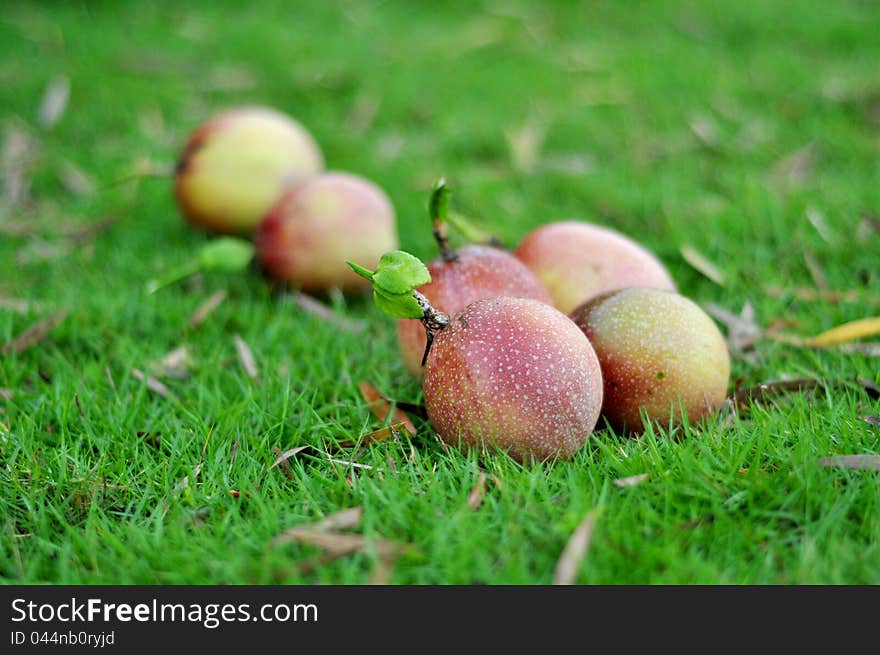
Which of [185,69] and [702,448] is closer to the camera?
[702,448]

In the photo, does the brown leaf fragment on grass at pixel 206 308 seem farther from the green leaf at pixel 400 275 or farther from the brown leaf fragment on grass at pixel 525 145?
the brown leaf fragment on grass at pixel 525 145

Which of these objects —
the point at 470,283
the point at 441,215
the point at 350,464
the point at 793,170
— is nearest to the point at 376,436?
the point at 350,464

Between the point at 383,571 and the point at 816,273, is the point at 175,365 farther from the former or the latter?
the point at 816,273

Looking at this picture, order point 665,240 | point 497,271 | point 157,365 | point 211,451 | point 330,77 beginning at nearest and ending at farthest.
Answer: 1. point 211,451
2. point 497,271
3. point 157,365
4. point 665,240
5. point 330,77

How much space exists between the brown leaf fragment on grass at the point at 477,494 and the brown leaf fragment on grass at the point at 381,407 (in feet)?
1.00

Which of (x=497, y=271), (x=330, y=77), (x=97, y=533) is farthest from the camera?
(x=330, y=77)

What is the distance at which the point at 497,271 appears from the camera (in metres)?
2.03

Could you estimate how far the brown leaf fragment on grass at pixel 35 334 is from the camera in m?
2.35

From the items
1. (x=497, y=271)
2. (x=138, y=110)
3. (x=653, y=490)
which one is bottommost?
(x=138, y=110)

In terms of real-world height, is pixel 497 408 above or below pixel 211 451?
above

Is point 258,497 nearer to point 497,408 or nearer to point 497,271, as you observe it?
point 497,408

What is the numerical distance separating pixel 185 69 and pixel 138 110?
22.8 inches

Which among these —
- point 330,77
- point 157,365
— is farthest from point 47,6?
point 157,365

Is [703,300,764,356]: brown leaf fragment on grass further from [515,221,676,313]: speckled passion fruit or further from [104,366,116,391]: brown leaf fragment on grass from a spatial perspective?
[104,366,116,391]: brown leaf fragment on grass
